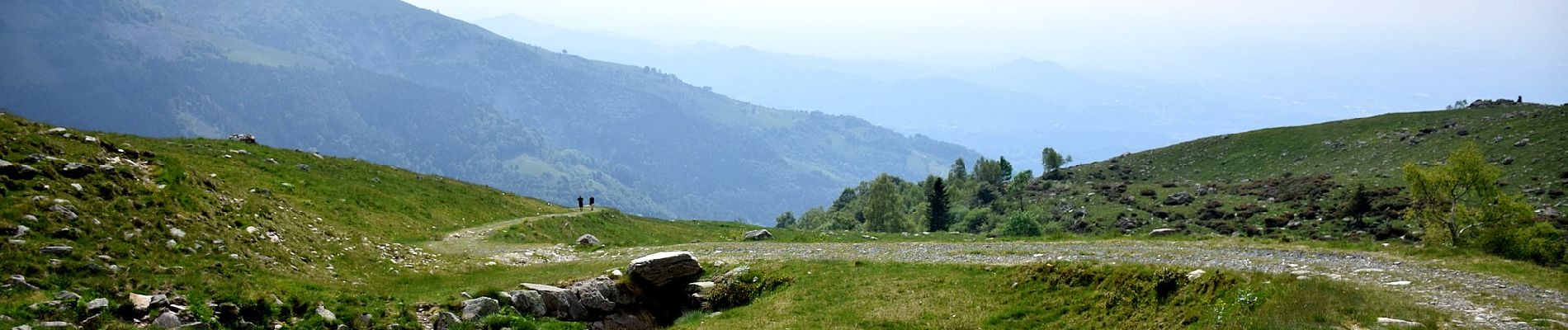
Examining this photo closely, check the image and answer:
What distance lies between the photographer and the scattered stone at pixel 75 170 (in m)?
22.0

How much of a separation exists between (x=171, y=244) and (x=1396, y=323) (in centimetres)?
2957

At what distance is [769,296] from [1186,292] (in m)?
12.8

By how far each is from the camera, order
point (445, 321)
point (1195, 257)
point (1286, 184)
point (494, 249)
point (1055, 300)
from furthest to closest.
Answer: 1. point (1286, 184)
2. point (494, 249)
3. point (1195, 257)
4. point (1055, 300)
5. point (445, 321)

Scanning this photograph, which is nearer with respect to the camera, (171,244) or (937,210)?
(171,244)

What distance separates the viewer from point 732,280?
91.8ft

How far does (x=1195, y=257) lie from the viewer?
25812 millimetres

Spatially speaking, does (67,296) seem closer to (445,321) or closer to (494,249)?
(445,321)

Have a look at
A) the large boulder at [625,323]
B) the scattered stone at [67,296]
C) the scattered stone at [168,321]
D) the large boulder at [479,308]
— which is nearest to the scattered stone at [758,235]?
the large boulder at [625,323]

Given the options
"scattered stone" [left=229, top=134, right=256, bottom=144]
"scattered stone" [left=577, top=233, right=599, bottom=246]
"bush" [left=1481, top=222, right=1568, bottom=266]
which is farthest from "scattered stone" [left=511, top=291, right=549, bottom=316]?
"scattered stone" [left=229, top=134, right=256, bottom=144]

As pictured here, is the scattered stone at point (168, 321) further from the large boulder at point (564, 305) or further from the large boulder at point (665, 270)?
the large boulder at point (665, 270)

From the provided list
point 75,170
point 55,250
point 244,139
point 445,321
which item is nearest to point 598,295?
point 445,321

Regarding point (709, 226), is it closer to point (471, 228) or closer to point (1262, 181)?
point (471, 228)

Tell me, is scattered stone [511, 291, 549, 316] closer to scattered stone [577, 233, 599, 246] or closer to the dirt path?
the dirt path

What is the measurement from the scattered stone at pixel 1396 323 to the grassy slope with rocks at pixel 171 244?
75.9ft
